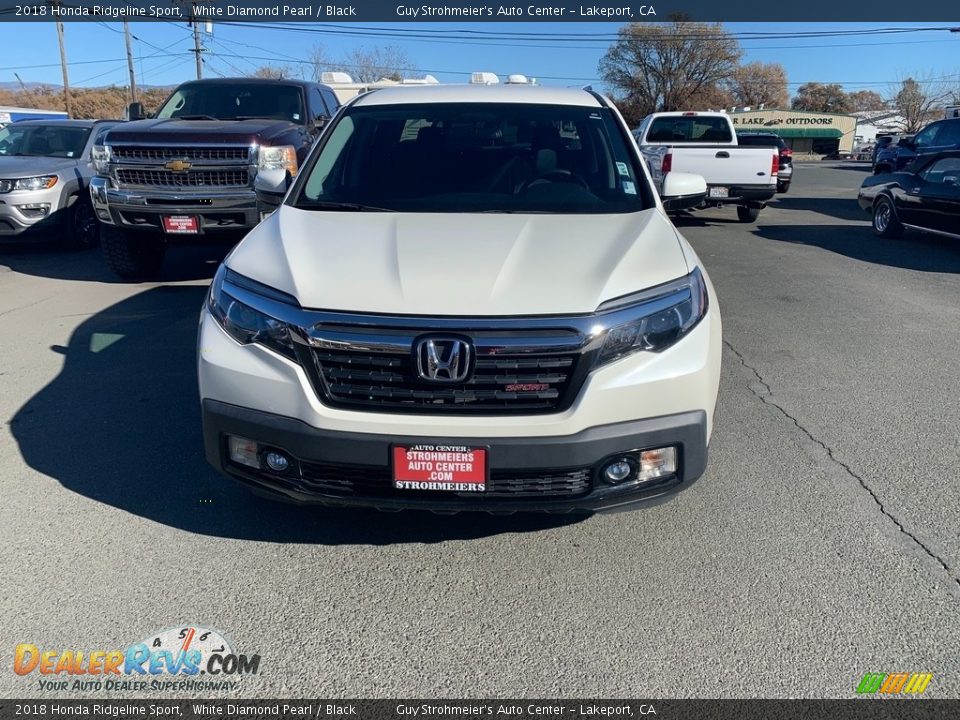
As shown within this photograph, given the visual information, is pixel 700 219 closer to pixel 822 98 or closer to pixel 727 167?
pixel 727 167

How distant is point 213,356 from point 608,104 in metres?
2.93

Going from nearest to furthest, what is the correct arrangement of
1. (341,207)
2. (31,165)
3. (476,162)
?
1. (341,207)
2. (476,162)
3. (31,165)

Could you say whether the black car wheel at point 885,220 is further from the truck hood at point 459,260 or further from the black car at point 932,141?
the truck hood at point 459,260

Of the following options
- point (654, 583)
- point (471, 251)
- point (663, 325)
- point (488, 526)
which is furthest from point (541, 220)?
point (654, 583)

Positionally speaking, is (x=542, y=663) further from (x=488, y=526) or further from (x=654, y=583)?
(x=488, y=526)

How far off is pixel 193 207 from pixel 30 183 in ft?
11.8

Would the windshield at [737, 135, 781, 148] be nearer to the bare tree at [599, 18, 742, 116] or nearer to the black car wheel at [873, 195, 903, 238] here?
the black car wheel at [873, 195, 903, 238]

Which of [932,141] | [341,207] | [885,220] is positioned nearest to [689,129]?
[885,220]

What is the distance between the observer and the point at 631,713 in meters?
2.30

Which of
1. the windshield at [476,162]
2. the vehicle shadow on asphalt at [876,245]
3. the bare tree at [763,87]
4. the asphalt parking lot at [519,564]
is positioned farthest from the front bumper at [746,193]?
the bare tree at [763,87]

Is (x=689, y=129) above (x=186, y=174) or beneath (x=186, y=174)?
above

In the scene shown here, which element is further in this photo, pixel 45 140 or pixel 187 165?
pixel 45 140

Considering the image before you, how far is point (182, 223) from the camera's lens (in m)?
7.27

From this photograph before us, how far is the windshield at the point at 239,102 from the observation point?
8.68m
